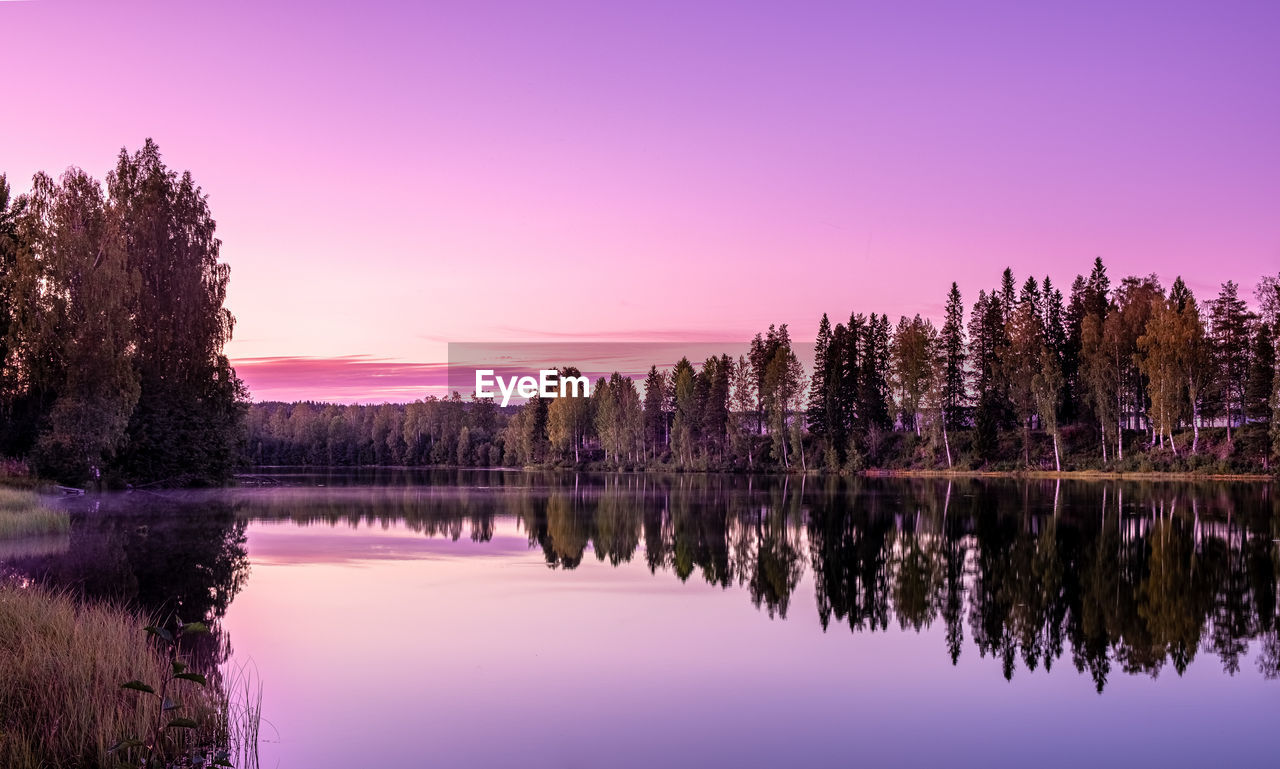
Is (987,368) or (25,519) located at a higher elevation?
(987,368)

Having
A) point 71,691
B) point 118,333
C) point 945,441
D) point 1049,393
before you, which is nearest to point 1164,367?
Result: point 1049,393

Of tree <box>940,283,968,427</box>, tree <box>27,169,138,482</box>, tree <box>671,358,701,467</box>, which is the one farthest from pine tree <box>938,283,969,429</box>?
tree <box>27,169,138,482</box>

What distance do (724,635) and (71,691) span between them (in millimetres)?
10478

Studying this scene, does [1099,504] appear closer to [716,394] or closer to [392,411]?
[716,394]

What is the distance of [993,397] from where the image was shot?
3612 inches

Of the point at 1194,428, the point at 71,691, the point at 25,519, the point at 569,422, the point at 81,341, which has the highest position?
the point at 81,341

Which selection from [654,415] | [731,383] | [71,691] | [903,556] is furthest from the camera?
[654,415]

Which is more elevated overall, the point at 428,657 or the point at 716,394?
the point at 716,394

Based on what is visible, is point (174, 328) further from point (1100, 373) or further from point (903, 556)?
point (1100, 373)

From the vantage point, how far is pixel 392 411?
192125 mm

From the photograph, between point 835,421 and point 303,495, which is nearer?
point 303,495

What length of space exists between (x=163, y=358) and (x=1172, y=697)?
5341 cm

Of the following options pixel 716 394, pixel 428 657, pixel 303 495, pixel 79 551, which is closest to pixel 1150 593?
pixel 428 657

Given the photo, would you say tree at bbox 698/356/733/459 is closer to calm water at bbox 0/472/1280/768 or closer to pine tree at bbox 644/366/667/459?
pine tree at bbox 644/366/667/459
